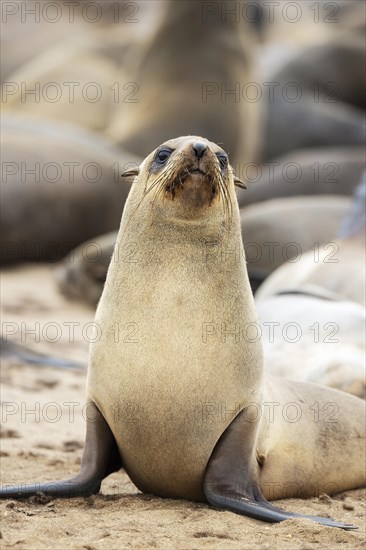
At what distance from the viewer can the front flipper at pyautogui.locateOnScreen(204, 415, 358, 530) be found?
13.5ft

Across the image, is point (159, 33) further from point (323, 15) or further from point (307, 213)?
point (323, 15)

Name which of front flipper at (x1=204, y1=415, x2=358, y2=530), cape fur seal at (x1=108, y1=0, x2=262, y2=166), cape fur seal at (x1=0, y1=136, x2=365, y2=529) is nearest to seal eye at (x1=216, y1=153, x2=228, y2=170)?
cape fur seal at (x1=0, y1=136, x2=365, y2=529)

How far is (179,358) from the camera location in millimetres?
4258

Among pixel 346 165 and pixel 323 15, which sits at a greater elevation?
pixel 323 15

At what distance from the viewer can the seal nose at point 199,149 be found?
167 inches

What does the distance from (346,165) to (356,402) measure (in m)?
6.02

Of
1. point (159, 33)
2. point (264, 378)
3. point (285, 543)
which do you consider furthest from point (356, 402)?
point (159, 33)

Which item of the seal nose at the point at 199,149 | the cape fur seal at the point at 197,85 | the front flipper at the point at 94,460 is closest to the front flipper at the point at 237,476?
the front flipper at the point at 94,460

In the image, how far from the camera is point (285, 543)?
3.74m

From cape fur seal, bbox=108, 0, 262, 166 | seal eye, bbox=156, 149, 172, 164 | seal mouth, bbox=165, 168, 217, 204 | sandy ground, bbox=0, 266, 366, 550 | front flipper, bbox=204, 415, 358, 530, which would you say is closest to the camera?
sandy ground, bbox=0, 266, 366, 550

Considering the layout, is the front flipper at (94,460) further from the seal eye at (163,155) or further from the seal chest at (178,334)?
the seal eye at (163,155)

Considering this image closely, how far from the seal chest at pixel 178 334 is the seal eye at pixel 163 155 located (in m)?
0.03

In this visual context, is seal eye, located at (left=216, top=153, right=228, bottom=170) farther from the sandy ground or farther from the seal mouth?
the sandy ground

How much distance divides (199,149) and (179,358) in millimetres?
747
